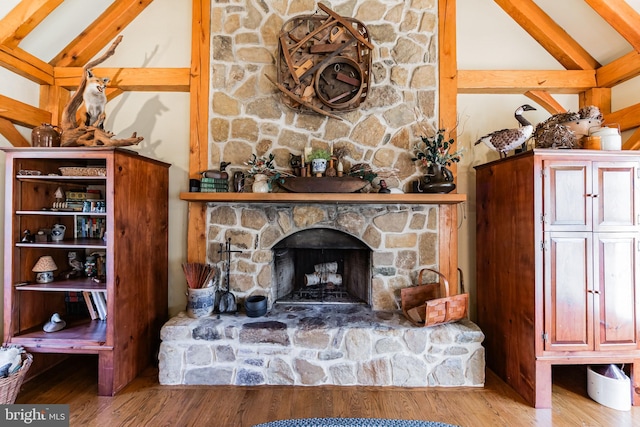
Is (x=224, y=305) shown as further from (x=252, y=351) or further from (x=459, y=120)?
(x=459, y=120)

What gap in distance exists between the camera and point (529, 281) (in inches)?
87.0

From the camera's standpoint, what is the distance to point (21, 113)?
2.62m

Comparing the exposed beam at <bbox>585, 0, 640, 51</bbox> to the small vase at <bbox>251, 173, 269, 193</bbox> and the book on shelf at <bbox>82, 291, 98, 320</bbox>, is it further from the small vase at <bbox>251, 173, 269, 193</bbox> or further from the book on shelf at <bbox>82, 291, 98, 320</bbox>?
the book on shelf at <bbox>82, 291, 98, 320</bbox>

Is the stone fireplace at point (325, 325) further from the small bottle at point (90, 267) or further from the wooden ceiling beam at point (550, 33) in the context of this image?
the wooden ceiling beam at point (550, 33)

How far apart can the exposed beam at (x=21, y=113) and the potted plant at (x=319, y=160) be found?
2397mm

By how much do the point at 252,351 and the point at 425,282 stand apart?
1.57m

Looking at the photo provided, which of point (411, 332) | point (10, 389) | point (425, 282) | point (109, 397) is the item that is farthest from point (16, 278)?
point (425, 282)

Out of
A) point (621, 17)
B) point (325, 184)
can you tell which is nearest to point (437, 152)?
point (325, 184)

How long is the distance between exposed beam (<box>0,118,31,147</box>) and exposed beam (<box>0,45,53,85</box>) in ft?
1.44

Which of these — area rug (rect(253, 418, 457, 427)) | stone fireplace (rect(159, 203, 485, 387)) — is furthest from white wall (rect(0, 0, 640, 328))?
area rug (rect(253, 418, 457, 427))

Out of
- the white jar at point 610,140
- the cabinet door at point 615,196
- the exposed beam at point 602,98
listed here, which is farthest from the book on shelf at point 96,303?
the exposed beam at point 602,98

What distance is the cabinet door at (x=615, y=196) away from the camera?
213cm

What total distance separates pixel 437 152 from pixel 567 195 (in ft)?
3.14

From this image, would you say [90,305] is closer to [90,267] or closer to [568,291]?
[90,267]
